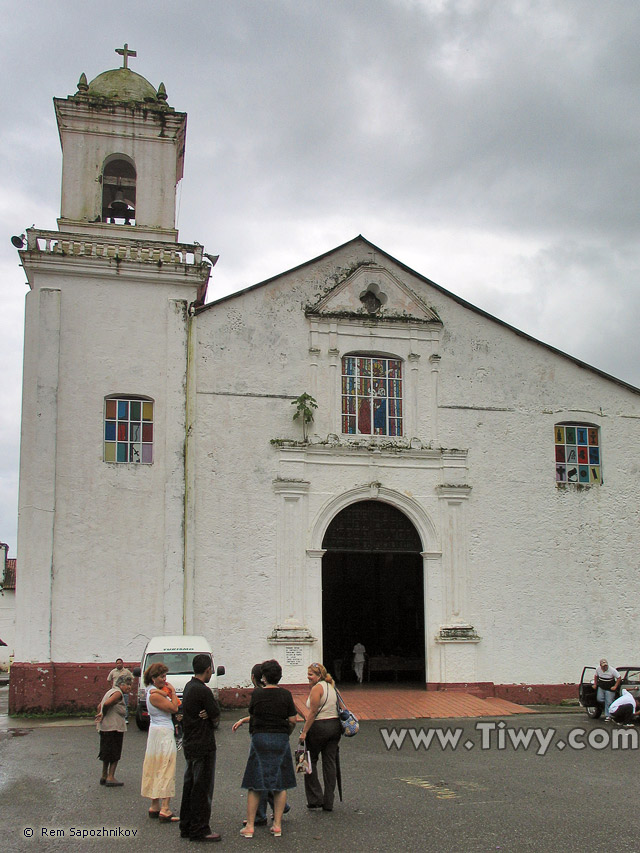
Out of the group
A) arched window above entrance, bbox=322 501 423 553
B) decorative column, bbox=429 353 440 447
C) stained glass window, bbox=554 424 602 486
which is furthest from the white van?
stained glass window, bbox=554 424 602 486

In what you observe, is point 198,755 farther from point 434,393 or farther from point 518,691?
point 434,393

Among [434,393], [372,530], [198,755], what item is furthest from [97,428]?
[198,755]

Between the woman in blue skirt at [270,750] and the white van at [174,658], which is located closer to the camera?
the woman in blue skirt at [270,750]

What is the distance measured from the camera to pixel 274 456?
2006cm

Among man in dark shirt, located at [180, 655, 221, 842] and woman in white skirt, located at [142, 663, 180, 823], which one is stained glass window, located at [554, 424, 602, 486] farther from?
man in dark shirt, located at [180, 655, 221, 842]

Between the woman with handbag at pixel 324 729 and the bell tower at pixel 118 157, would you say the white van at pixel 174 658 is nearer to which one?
the woman with handbag at pixel 324 729

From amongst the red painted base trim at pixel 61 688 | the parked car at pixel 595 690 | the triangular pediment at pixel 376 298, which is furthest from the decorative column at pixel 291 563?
the parked car at pixel 595 690

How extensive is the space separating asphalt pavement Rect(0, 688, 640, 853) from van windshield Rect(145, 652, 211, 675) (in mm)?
1418

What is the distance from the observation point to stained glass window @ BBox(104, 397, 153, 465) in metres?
19.5

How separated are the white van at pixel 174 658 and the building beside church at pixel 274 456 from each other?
179 cm

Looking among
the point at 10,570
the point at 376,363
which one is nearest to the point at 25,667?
the point at 376,363

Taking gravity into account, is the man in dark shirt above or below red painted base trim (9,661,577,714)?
above

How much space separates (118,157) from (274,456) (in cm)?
837

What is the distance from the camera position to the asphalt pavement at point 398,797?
314 inches
